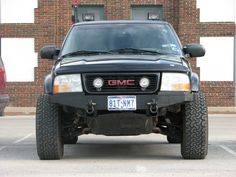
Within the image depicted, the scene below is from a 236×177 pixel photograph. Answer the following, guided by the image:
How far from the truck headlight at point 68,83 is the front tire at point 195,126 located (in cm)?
151

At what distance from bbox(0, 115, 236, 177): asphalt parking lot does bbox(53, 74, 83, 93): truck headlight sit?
1.00m

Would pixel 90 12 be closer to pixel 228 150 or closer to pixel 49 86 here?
pixel 228 150

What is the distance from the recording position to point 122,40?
9.98m

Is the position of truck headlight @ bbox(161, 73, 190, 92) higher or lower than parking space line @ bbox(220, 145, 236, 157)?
higher

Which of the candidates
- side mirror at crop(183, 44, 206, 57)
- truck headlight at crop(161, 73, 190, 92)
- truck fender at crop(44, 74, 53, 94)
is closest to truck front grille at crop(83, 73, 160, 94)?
truck headlight at crop(161, 73, 190, 92)

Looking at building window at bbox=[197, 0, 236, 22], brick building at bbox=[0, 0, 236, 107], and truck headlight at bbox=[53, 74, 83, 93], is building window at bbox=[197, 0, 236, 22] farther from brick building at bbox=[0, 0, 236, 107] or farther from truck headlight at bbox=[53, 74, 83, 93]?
truck headlight at bbox=[53, 74, 83, 93]

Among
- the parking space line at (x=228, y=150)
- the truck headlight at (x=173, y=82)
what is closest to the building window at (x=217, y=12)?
the parking space line at (x=228, y=150)

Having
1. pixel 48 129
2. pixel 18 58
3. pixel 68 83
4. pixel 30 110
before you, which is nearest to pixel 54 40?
pixel 18 58

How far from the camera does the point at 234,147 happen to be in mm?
11242

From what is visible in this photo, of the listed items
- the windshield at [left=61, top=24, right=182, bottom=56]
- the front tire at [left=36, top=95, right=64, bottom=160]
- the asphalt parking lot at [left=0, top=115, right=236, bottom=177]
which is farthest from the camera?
the windshield at [left=61, top=24, right=182, bottom=56]

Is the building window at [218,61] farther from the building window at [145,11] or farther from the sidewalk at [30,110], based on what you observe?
the building window at [145,11]

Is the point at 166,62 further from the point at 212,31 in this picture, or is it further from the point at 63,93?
the point at 212,31

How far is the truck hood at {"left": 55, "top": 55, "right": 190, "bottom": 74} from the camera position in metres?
8.65

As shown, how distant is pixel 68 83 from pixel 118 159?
1.44 m
